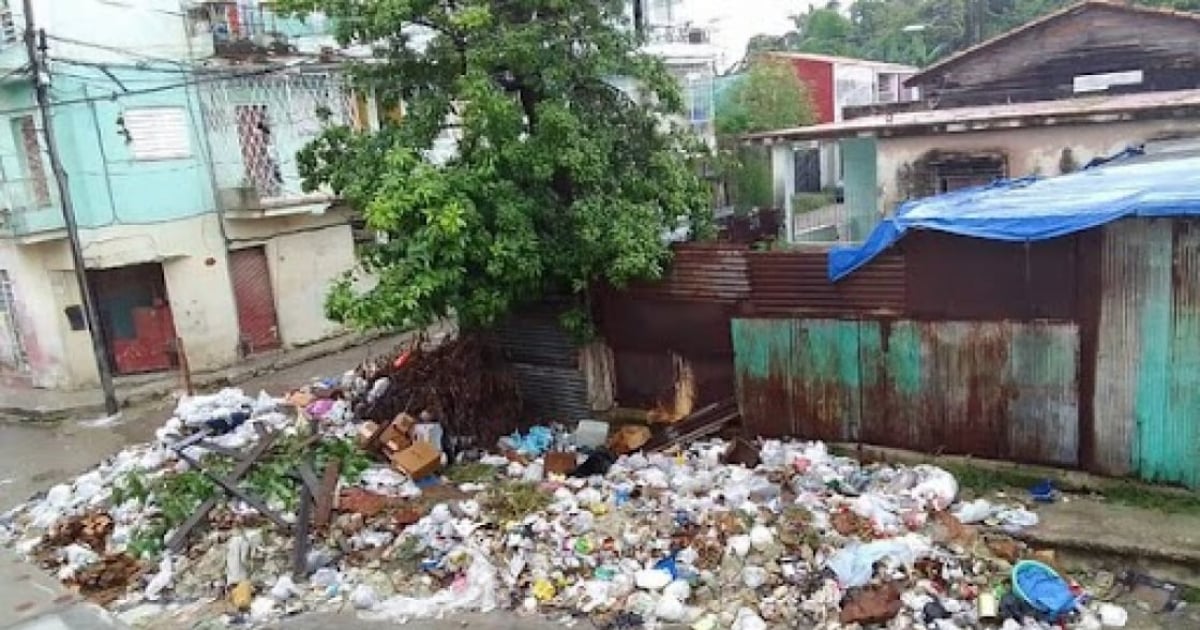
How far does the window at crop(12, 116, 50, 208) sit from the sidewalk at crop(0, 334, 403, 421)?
330 cm

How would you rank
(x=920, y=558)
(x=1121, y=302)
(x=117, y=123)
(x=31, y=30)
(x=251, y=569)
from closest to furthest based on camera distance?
1. (x=920, y=558)
2. (x=1121, y=302)
3. (x=251, y=569)
4. (x=31, y=30)
5. (x=117, y=123)

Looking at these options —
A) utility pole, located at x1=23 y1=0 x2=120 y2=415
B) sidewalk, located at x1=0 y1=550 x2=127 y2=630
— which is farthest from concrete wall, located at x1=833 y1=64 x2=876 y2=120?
sidewalk, located at x1=0 y1=550 x2=127 y2=630

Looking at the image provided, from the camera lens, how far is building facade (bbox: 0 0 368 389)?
1473 cm

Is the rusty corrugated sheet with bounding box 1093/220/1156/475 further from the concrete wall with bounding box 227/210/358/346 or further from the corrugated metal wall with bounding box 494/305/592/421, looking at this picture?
the concrete wall with bounding box 227/210/358/346

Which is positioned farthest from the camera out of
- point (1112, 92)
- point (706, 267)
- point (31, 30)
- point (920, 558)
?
point (1112, 92)

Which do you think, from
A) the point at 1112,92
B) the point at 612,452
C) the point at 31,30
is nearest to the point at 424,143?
the point at 612,452

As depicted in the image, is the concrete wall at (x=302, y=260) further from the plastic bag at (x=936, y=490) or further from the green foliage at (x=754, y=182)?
the plastic bag at (x=936, y=490)

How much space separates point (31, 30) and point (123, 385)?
594 cm

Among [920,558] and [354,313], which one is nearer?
[920,558]

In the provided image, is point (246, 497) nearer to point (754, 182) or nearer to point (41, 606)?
point (41, 606)

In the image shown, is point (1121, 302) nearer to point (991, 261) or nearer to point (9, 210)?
point (991, 261)

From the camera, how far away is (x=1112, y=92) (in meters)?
18.3

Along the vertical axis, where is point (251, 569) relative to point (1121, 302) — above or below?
below

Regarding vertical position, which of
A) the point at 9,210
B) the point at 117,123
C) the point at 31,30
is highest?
the point at 31,30
